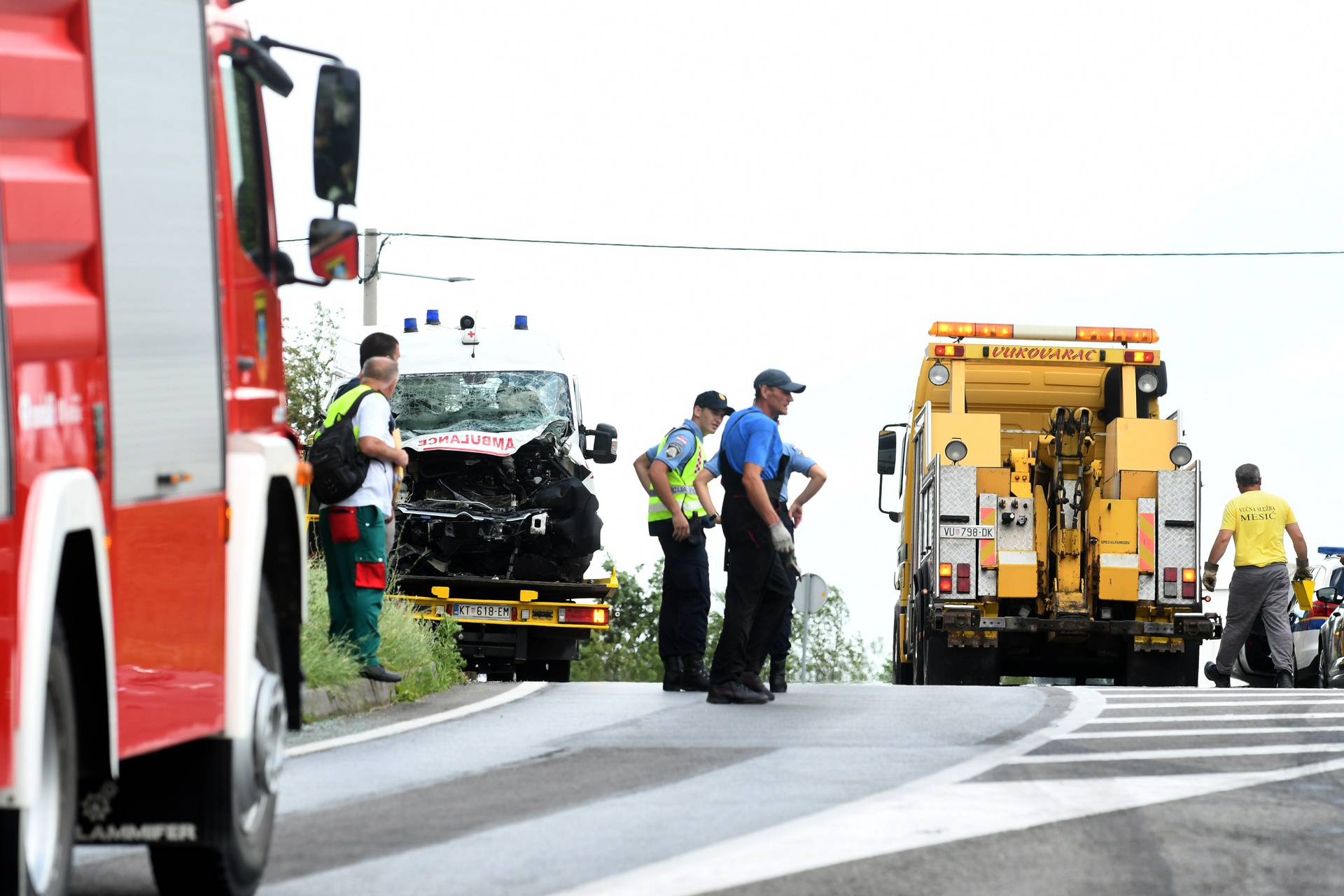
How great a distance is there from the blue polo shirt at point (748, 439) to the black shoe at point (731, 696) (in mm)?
1262

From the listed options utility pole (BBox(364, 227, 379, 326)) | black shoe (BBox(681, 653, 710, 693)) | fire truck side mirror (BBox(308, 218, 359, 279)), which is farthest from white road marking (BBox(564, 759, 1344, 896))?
utility pole (BBox(364, 227, 379, 326))

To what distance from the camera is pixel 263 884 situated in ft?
18.7

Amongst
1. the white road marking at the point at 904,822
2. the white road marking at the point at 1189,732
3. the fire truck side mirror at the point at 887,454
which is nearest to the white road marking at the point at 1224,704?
the white road marking at the point at 1189,732

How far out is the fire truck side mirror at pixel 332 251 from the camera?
5.83 meters

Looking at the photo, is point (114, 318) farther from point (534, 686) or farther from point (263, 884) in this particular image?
point (534, 686)

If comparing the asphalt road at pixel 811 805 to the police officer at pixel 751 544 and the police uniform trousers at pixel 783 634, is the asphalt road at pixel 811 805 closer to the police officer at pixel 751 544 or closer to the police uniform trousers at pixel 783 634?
the police officer at pixel 751 544

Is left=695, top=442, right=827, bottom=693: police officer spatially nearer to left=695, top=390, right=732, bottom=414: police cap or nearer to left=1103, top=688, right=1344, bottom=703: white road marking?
left=695, top=390, right=732, bottom=414: police cap

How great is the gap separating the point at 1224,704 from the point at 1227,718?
3.80ft

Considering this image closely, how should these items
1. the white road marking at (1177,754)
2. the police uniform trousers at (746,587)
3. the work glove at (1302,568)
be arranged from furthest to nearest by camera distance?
1. the work glove at (1302,568)
2. the police uniform trousers at (746,587)
3. the white road marking at (1177,754)

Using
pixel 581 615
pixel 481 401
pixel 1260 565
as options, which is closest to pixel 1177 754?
pixel 1260 565

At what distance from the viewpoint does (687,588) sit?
1325cm

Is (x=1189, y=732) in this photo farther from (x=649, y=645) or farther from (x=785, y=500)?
(x=649, y=645)

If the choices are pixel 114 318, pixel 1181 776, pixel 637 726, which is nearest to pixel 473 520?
pixel 637 726

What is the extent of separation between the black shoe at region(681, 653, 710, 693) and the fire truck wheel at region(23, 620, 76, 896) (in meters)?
9.14
